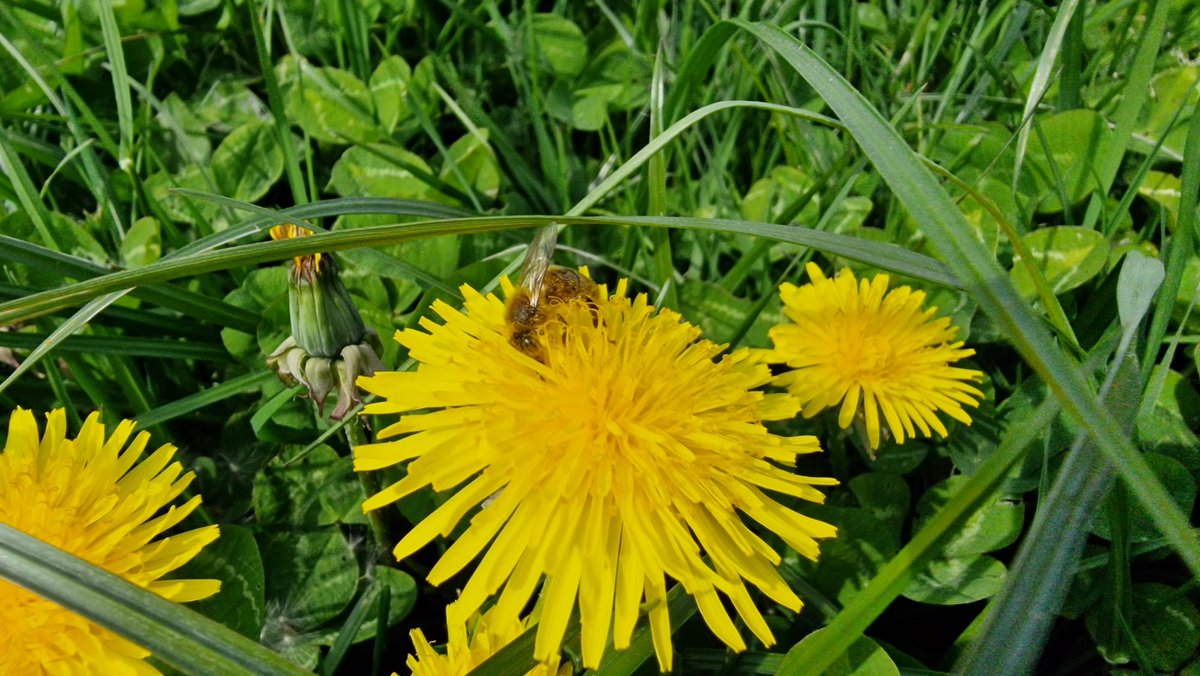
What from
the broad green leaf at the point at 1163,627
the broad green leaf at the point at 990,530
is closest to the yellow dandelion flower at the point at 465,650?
the broad green leaf at the point at 990,530

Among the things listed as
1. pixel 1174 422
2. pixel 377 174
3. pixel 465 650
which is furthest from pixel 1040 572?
pixel 377 174

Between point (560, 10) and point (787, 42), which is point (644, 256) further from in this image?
point (560, 10)

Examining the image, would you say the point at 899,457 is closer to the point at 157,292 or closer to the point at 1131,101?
the point at 1131,101

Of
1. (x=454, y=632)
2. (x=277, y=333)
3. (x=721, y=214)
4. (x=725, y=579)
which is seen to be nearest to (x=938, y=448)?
(x=721, y=214)

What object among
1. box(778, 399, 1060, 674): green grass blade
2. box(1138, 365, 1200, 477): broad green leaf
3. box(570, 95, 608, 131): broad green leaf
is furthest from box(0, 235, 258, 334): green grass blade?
box(1138, 365, 1200, 477): broad green leaf

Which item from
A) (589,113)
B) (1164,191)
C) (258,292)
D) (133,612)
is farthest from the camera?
(589,113)

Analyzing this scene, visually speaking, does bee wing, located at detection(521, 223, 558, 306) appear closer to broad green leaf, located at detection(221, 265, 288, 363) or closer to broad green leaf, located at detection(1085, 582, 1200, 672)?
broad green leaf, located at detection(221, 265, 288, 363)
